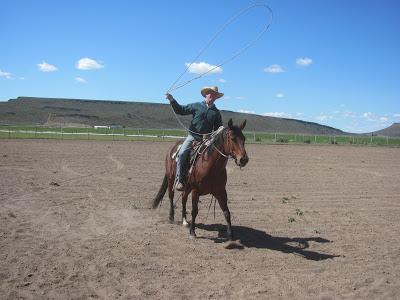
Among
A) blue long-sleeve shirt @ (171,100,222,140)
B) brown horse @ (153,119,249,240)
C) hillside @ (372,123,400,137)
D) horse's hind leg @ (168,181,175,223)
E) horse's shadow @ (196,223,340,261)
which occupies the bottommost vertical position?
horse's shadow @ (196,223,340,261)

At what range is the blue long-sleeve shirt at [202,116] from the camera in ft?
27.4

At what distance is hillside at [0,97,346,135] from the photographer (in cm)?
10325

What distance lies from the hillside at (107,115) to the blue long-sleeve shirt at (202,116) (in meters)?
84.0

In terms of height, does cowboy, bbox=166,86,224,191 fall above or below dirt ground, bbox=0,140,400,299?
above

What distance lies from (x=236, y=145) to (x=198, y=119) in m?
Result: 1.36

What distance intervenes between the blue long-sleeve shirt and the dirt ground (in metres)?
2.07

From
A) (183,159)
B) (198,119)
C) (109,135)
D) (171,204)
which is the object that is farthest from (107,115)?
(198,119)

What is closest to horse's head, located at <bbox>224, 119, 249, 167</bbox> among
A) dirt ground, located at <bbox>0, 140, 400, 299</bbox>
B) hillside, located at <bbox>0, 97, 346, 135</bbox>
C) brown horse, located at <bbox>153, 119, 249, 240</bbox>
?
brown horse, located at <bbox>153, 119, 249, 240</bbox>

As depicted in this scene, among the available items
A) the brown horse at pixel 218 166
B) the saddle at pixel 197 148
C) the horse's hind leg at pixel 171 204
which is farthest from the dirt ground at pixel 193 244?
the saddle at pixel 197 148

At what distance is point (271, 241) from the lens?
320 inches

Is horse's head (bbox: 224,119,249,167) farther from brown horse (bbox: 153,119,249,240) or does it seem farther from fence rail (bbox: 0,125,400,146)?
fence rail (bbox: 0,125,400,146)

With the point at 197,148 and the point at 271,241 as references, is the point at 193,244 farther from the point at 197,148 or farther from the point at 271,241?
the point at 197,148

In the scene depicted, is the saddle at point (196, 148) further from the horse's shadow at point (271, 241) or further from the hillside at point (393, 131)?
the hillside at point (393, 131)

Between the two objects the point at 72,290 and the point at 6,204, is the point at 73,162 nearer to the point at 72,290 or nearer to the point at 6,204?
the point at 6,204
